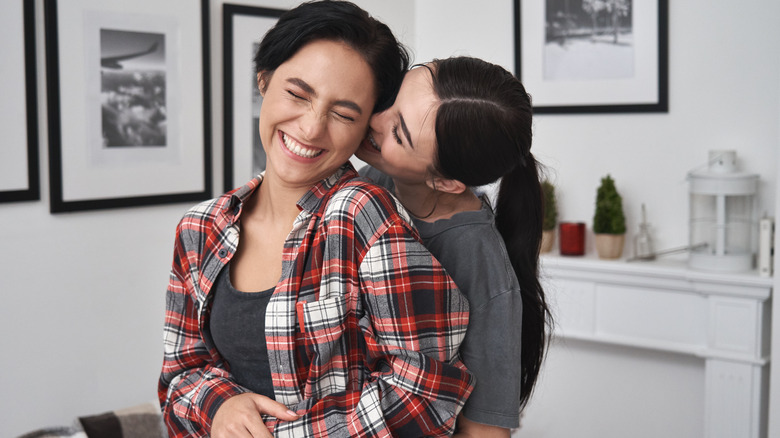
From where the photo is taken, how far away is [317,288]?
48.3 inches

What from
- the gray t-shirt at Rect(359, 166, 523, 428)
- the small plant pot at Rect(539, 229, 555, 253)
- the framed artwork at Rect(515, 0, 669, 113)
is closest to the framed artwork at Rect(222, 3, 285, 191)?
the framed artwork at Rect(515, 0, 669, 113)

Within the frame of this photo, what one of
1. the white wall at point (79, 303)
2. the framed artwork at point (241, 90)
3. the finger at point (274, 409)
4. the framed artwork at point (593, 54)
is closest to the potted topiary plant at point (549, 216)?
the framed artwork at point (593, 54)

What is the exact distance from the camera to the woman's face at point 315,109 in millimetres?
1247

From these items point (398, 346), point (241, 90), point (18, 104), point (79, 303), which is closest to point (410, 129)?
point (398, 346)

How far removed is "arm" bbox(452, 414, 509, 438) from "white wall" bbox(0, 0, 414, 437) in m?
1.60

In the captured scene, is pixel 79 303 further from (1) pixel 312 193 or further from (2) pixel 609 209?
(2) pixel 609 209

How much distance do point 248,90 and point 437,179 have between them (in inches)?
76.1

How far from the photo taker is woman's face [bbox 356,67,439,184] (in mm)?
1297

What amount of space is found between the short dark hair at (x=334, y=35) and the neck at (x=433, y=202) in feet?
0.60

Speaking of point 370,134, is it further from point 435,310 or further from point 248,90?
point 248,90

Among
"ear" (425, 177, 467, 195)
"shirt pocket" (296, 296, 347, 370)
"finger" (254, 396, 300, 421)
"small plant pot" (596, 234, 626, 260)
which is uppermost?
"ear" (425, 177, 467, 195)

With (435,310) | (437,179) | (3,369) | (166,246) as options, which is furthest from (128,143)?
(435,310)

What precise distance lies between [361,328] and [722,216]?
2064 mm

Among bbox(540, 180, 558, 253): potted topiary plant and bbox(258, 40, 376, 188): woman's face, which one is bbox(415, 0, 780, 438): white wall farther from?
bbox(258, 40, 376, 188): woman's face
